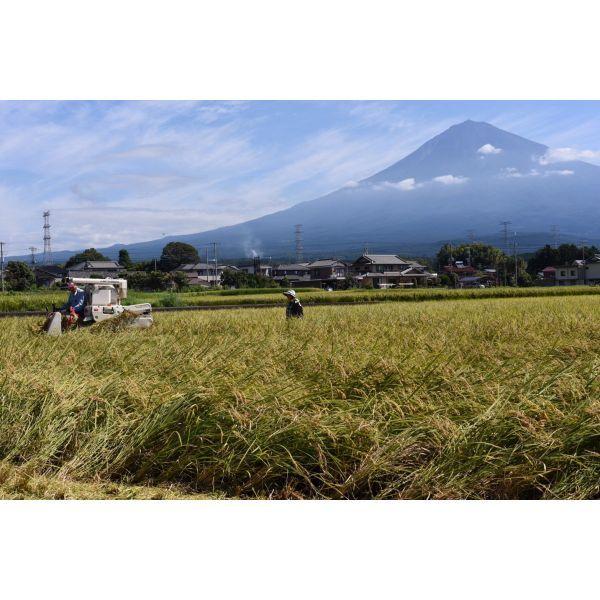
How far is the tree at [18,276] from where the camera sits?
88.7 feet

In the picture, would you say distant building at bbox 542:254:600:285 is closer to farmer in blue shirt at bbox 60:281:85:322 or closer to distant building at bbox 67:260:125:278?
distant building at bbox 67:260:125:278

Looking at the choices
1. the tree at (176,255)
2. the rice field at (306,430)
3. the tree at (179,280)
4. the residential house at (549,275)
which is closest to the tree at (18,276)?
the tree at (176,255)

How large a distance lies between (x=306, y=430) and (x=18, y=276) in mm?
26399

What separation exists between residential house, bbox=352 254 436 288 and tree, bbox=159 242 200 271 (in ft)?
62.8

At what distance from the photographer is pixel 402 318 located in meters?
13.9

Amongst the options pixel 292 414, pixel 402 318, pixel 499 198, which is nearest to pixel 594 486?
pixel 292 414

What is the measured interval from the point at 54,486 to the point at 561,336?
7.83m

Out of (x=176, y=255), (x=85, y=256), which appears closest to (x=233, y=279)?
(x=176, y=255)

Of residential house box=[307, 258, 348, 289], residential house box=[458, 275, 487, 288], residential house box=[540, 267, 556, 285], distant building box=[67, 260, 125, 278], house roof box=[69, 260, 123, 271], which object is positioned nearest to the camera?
distant building box=[67, 260, 125, 278]

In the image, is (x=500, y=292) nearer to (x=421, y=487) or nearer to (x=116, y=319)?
(x=116, y=319)

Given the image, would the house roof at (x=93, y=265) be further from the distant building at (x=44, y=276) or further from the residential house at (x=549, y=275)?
the residential house at (x=549, y=275)

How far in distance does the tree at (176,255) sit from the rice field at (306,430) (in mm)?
27412

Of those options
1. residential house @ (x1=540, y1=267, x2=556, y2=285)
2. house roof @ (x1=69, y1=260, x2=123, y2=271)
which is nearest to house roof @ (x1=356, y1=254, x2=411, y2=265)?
residential house @ (x1=540, y1=267, x2=556, y2=285)

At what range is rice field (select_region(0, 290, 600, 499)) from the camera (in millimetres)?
4051
